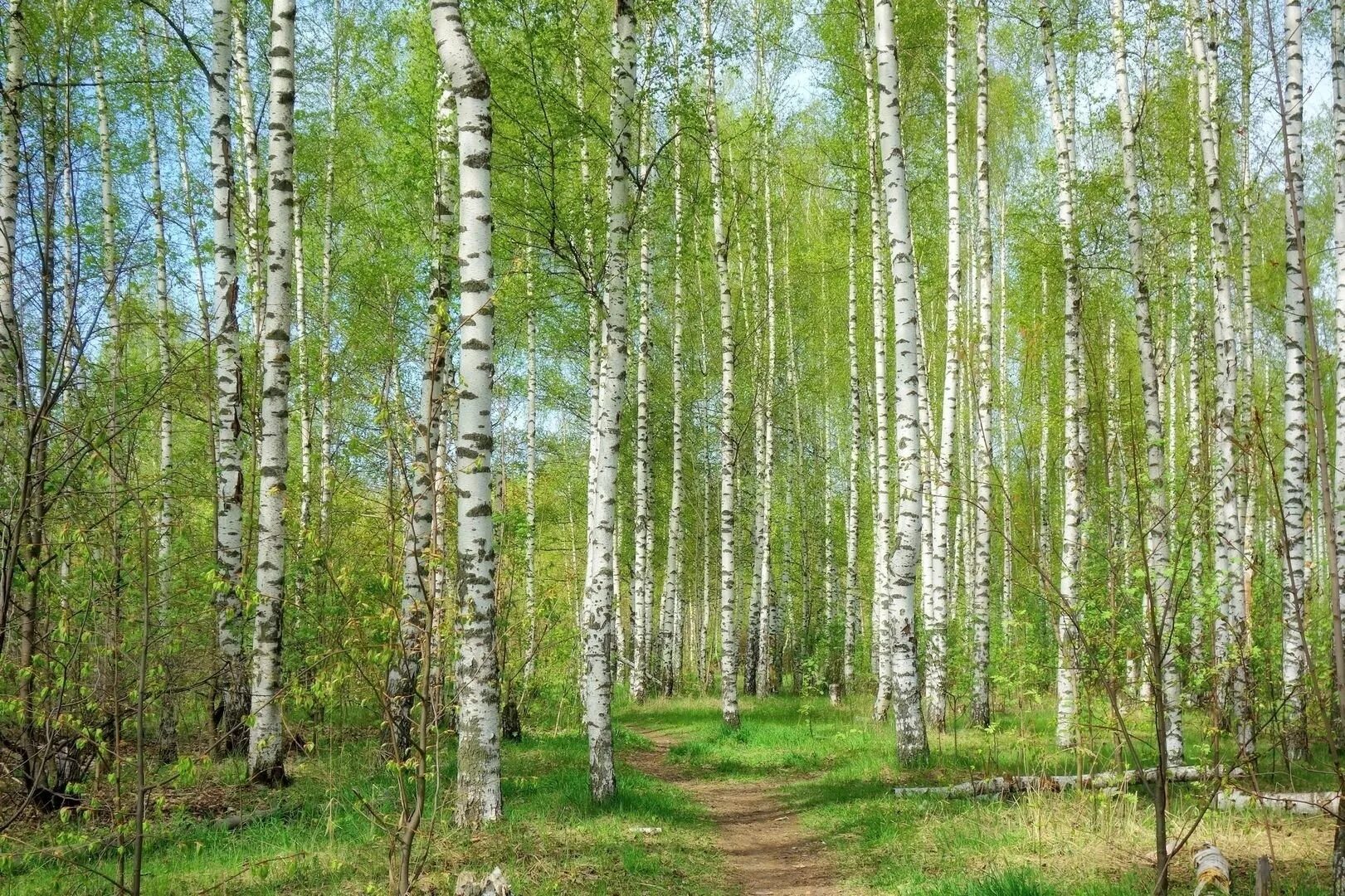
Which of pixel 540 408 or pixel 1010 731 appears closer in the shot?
pixel 1010 731

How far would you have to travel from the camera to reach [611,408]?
6.89m

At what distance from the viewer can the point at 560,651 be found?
38.2ft

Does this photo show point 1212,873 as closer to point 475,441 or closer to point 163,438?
point 475,441

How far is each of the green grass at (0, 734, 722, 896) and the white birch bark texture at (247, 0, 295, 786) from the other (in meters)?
0.57

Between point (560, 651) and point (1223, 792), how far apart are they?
797 centimetres

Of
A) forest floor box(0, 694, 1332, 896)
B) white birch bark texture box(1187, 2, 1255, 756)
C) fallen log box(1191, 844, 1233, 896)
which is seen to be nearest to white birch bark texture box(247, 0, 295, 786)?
forest floor box(0, 694, 1332, 896)

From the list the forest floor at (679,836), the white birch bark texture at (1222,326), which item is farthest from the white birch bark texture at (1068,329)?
the white birch bark texture at (1222,326)

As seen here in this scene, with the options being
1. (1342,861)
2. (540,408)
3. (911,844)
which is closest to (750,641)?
(540,408)

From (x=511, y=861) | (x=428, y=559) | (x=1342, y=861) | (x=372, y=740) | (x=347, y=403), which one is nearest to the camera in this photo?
(x=1342, y=861)

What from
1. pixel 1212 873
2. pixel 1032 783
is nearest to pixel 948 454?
pixel 1032 783

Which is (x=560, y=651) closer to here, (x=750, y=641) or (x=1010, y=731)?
(x=1010, y=731)

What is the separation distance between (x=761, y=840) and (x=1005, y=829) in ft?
6.48

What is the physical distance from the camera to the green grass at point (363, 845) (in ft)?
15.2

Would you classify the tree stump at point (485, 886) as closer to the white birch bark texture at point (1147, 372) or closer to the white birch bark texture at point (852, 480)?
the white birch bark texture at point (1147, 372)
